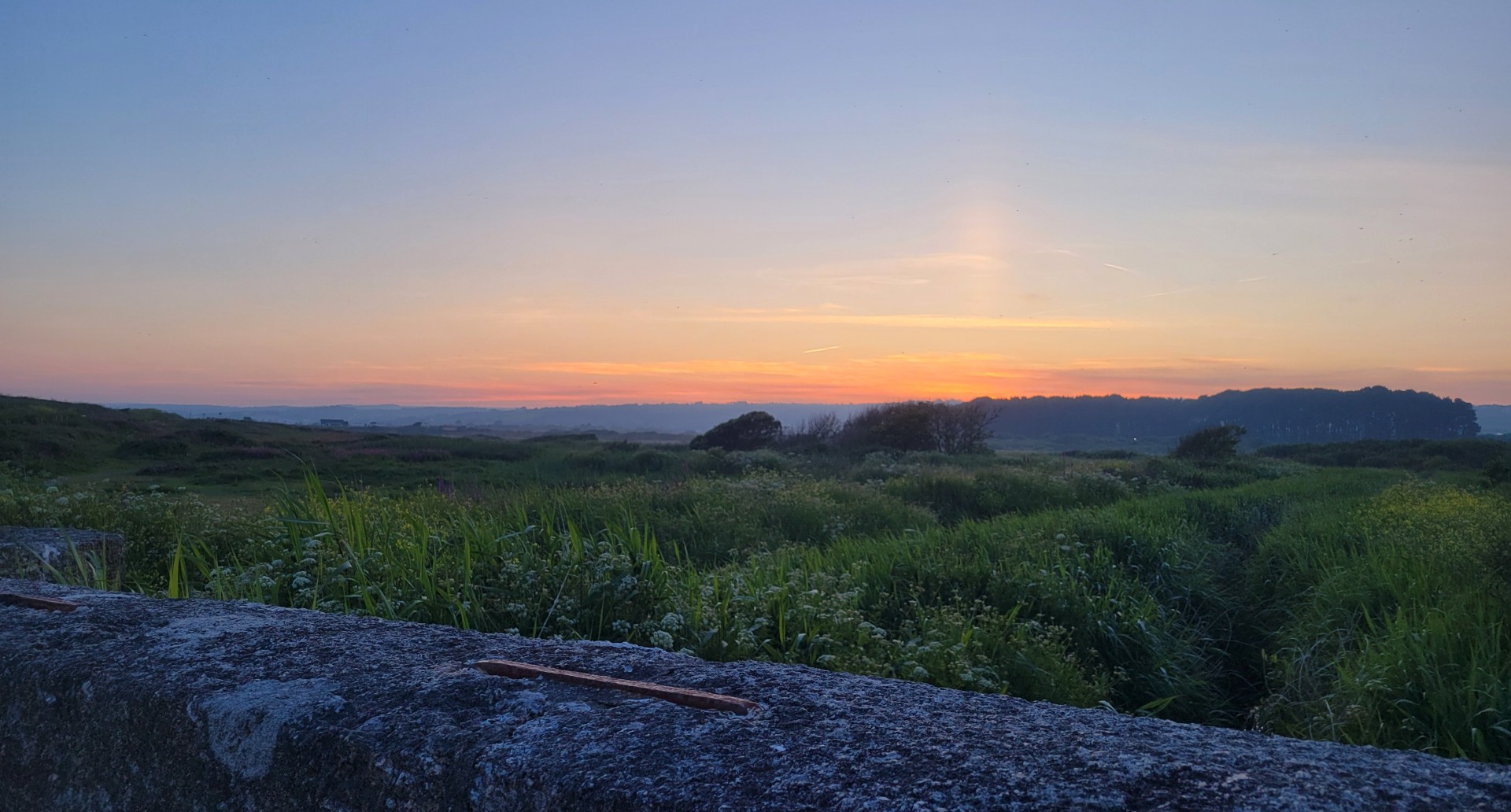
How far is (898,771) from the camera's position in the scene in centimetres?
110

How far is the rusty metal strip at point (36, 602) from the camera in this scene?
7.07ft

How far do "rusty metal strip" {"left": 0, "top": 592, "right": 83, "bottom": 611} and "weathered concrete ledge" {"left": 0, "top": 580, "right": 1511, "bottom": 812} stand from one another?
118 millimetres

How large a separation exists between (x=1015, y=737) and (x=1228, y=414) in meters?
115

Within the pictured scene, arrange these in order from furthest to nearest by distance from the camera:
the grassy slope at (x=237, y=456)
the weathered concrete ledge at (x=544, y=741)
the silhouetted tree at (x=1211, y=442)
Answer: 1. the silhouetted tree at (x=1211, y=442)
2. the grassy slope at (x=237, y=456)
3. the weathered concrete ledge at (x=544, y=741)

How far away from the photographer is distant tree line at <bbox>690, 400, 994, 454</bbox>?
37.5 m

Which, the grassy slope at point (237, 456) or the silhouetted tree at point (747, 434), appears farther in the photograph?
the silhouetted tree at point (747, 434)

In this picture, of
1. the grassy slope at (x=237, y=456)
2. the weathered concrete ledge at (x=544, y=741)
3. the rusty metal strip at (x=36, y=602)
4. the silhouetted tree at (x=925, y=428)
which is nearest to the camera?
the weathered concrete ledge at (x=544, y=741)

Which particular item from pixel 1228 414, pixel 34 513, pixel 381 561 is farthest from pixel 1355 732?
pixel 1228 414

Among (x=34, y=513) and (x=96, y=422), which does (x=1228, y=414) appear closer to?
(x=96, y=422)

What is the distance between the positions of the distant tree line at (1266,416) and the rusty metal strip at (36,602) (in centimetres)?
3905

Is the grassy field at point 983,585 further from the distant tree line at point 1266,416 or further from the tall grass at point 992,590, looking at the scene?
the distant tree line at point 1266,416

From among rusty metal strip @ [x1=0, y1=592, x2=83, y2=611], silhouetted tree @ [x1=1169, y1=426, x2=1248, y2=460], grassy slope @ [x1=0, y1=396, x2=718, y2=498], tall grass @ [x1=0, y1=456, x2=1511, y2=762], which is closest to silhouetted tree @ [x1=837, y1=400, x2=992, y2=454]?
silhouetted tree @ [x1=1169, y1=426, x2=1248, y2=460]

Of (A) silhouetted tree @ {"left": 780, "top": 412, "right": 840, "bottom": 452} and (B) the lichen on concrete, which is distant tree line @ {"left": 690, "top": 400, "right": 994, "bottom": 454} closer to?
(A) silhouetted tree @ {"left": 780, "top": 412, "right": 840, "bottom": 452}

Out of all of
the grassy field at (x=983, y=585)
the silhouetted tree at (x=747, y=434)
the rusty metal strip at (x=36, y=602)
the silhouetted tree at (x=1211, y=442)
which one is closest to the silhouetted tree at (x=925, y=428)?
the silhouetted tree at (x=747, y=434)
